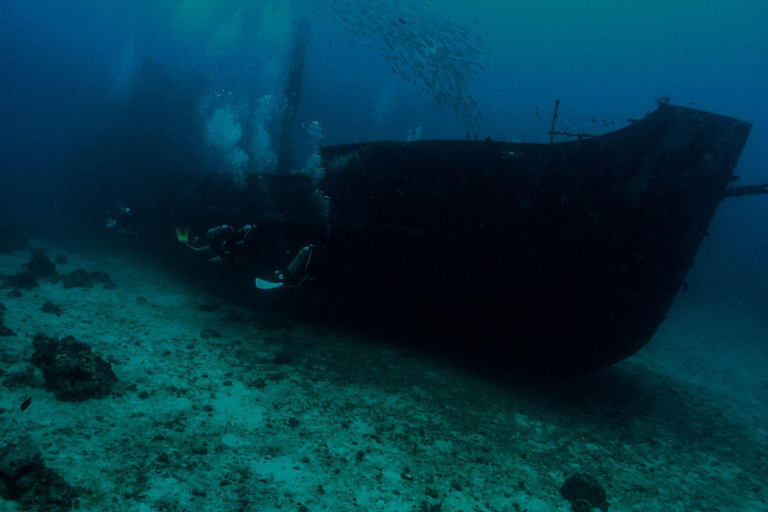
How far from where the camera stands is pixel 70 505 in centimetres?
312

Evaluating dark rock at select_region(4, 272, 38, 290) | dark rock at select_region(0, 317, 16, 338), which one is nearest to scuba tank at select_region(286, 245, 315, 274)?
dark rock at select_region(0, 317, 16, 338)

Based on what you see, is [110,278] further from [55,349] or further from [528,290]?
[528,290]

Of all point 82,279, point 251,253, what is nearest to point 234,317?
point 251,253

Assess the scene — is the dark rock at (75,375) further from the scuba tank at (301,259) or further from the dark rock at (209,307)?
the dark rock at (209,307)

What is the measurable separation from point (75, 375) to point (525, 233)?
667 cm

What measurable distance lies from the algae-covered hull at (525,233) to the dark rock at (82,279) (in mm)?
6255

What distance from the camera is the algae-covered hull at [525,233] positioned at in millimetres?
5465

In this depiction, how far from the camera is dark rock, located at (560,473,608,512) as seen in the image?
3.99m

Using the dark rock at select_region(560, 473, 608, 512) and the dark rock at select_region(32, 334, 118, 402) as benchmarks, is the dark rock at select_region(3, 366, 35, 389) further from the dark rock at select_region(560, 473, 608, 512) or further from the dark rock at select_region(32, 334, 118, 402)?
the dark rock at select_region(560, 473, 608, 512)

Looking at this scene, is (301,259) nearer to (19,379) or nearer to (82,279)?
(19,379)

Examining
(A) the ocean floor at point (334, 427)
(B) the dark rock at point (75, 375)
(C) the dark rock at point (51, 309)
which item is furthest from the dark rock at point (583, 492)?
(C) the dark rock at point (51, 309)

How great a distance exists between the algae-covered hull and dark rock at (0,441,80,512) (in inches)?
195

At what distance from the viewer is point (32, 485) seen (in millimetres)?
3162

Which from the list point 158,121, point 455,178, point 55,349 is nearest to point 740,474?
point 455,178
